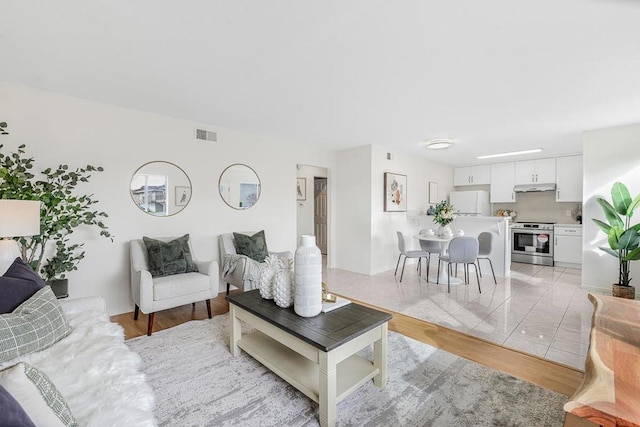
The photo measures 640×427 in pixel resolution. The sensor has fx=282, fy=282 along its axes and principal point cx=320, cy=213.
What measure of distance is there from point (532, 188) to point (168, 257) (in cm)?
723

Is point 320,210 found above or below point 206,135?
below

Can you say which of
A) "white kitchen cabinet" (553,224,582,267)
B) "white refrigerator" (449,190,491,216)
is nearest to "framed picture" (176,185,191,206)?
"white refrigerator" (449,190,491,216)

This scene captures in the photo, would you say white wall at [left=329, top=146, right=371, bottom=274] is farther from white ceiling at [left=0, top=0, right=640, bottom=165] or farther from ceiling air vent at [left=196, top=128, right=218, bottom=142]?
ceiling air vent at [left=196, top=128, right=218, bottom=142]

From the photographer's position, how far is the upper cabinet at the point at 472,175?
23.2ft

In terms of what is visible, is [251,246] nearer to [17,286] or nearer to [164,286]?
[164,286]

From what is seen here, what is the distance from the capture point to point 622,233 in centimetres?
354

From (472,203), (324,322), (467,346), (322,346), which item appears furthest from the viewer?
(472,203)

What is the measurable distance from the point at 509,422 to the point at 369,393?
2.59ft

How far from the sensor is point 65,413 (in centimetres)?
90

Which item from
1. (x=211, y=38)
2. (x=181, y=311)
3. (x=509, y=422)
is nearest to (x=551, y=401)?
(x=509, y=422)

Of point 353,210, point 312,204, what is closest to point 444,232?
point 353,210

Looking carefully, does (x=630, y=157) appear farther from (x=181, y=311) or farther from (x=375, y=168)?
(x=181, y=311)

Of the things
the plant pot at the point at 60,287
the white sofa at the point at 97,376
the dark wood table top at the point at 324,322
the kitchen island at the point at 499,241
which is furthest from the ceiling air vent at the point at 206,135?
the kitchen island at the point at 499,241

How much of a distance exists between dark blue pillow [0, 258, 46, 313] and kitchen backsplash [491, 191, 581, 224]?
27.1 ft
